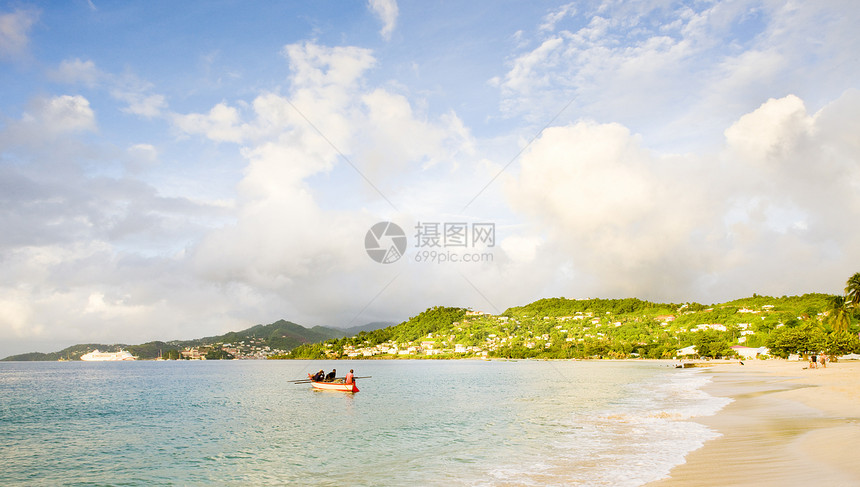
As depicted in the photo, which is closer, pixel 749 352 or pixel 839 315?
pixel 839 315

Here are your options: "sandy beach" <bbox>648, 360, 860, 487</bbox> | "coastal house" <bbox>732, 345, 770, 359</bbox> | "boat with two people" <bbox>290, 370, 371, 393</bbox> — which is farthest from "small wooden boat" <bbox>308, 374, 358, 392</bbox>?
"coastal house" <bbox>732, 345, 770, 359</bbox>

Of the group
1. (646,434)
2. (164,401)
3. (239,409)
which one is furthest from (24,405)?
(646,434)

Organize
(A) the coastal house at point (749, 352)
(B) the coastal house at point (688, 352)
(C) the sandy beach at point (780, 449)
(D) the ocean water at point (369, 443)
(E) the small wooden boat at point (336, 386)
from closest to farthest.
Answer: (C) the sandy beach at point (780, 449) < (D) the ocean water at point (369, 443) < (E) the small wooden boat at point (336, 386) < (A) the coastal house at point (749, 352) < (B) the coastal house at point (688, 352)

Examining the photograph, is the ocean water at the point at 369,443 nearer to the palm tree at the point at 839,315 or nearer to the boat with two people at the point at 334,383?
the boat with two people at the point at 334,383

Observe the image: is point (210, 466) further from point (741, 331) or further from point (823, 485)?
point (741, 331)

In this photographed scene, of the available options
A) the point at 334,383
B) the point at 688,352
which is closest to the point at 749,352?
the point at 688,352

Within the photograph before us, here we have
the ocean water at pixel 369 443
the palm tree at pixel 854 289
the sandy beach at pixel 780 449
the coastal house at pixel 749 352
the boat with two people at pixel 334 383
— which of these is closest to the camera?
the sandy beach at pixel 780 449

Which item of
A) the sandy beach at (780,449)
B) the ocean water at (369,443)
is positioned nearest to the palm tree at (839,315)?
the ocean water at (369,443)

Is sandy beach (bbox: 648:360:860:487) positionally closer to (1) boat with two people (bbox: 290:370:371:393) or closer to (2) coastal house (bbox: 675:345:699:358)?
(1) boat with two people (bbox: 290:370:371:393)

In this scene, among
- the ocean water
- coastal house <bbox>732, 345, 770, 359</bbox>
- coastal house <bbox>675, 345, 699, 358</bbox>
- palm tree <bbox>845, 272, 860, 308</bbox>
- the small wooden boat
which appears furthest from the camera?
coastal house <bbox>675, 345, 699, 358</bbox>

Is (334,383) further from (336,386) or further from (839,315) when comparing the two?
(839,315)

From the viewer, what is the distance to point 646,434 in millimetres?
21672

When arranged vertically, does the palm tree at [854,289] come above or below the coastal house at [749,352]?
above

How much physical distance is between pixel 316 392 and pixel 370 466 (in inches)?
1682
